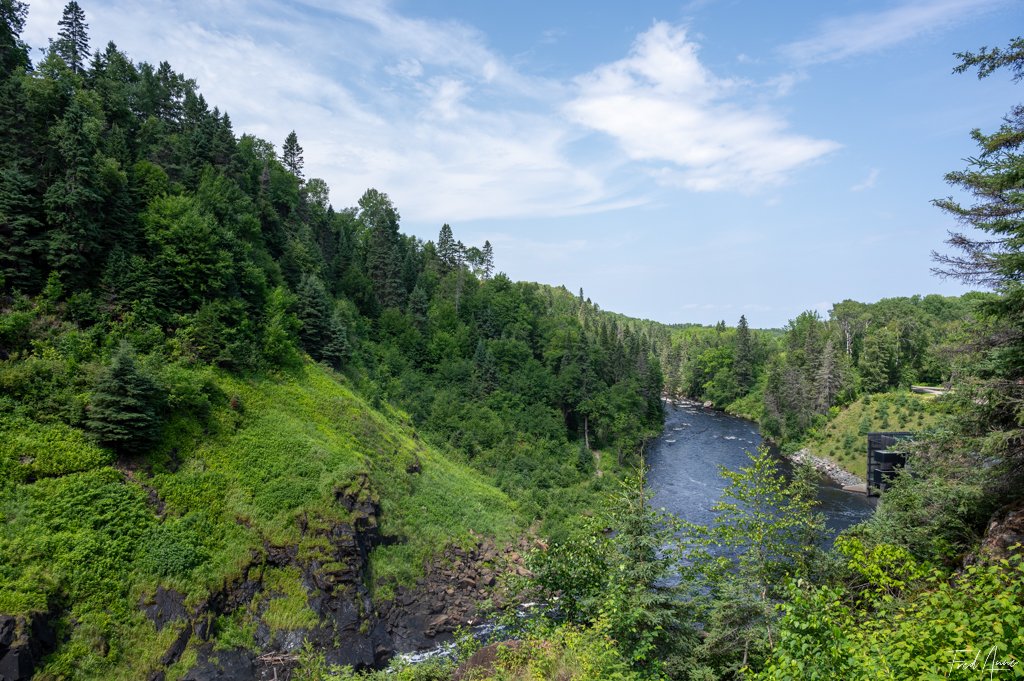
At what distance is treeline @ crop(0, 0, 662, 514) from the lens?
25.4 metres

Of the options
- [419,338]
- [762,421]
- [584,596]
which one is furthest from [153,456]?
[762,421]

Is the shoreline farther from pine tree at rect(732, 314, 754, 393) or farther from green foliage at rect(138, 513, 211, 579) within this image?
green foliage at rect(138, 513, 211, 579)

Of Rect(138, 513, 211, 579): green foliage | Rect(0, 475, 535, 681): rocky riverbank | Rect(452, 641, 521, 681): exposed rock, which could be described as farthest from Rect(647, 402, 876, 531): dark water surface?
Rect(138, 513, 211, 579): green foliage

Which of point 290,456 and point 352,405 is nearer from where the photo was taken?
point 290,456

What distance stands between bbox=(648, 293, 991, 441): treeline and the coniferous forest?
12805 mm

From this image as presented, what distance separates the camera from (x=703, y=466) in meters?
58.7

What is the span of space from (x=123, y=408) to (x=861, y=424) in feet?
234

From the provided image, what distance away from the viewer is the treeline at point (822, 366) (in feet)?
233

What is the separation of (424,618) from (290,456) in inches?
435

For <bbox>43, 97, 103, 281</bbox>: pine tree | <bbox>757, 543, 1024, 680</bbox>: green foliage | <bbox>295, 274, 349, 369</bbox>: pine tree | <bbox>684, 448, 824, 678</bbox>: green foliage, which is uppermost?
<bbox>43, 97, 103, 281</bbox>: pine tree

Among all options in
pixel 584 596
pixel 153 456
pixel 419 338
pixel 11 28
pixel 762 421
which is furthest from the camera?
pixel 762 421

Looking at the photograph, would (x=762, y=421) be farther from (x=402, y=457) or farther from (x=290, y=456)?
(x=290, y=456)

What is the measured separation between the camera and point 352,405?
36.4 metres

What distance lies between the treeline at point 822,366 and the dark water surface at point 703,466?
6.32m
